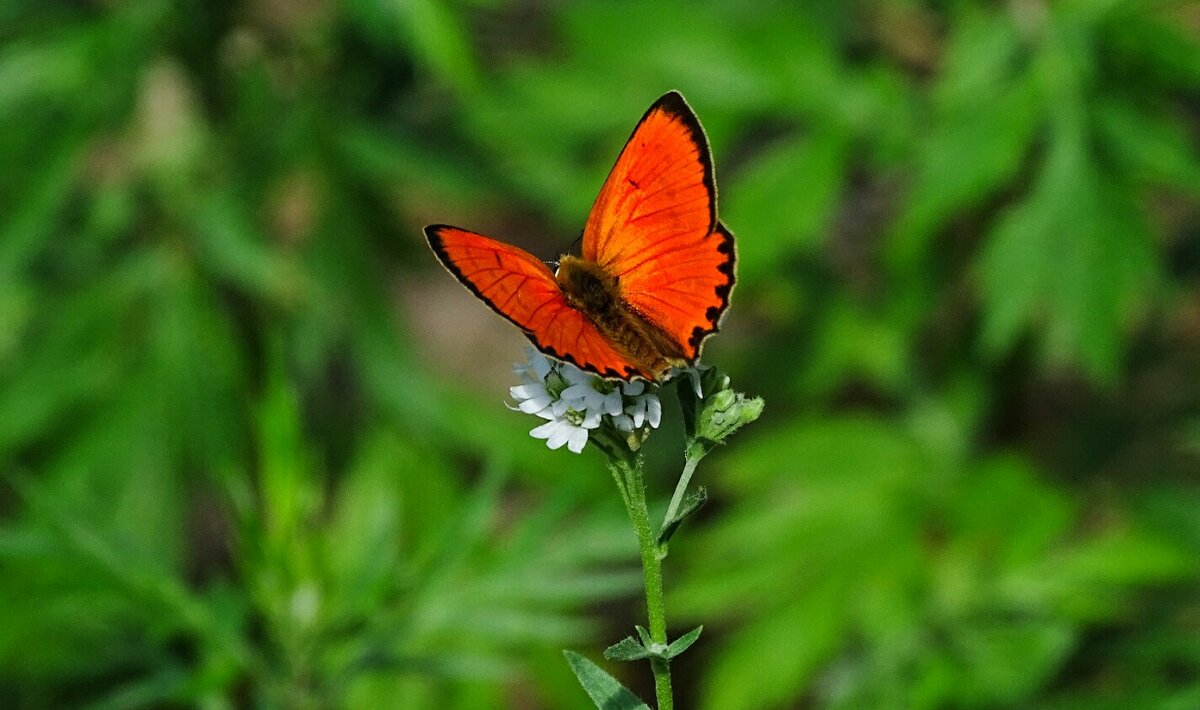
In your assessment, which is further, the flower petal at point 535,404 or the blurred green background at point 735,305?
the blurred green background at point 735,305

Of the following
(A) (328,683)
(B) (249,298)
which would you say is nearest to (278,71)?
(B) (249,298)

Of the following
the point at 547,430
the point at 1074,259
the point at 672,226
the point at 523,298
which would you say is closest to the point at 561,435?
the point at 547,430

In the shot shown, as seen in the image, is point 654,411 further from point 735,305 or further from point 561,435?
point 735,305

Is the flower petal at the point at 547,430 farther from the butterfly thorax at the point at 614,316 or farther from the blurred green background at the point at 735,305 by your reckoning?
the blurred green background at the point at 735,305

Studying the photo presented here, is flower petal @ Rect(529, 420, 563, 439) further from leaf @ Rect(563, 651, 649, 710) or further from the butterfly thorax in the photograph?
leaf @ Rect(563, 651, 649, 710)

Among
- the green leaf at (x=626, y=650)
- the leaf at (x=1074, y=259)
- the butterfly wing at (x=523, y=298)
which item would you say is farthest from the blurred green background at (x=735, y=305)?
the green leaf at (x=626, y=650)

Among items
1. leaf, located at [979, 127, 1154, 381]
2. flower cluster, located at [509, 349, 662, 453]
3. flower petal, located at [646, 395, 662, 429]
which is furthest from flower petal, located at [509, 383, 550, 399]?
leaf, located at [979, 127, 1154, 381]
